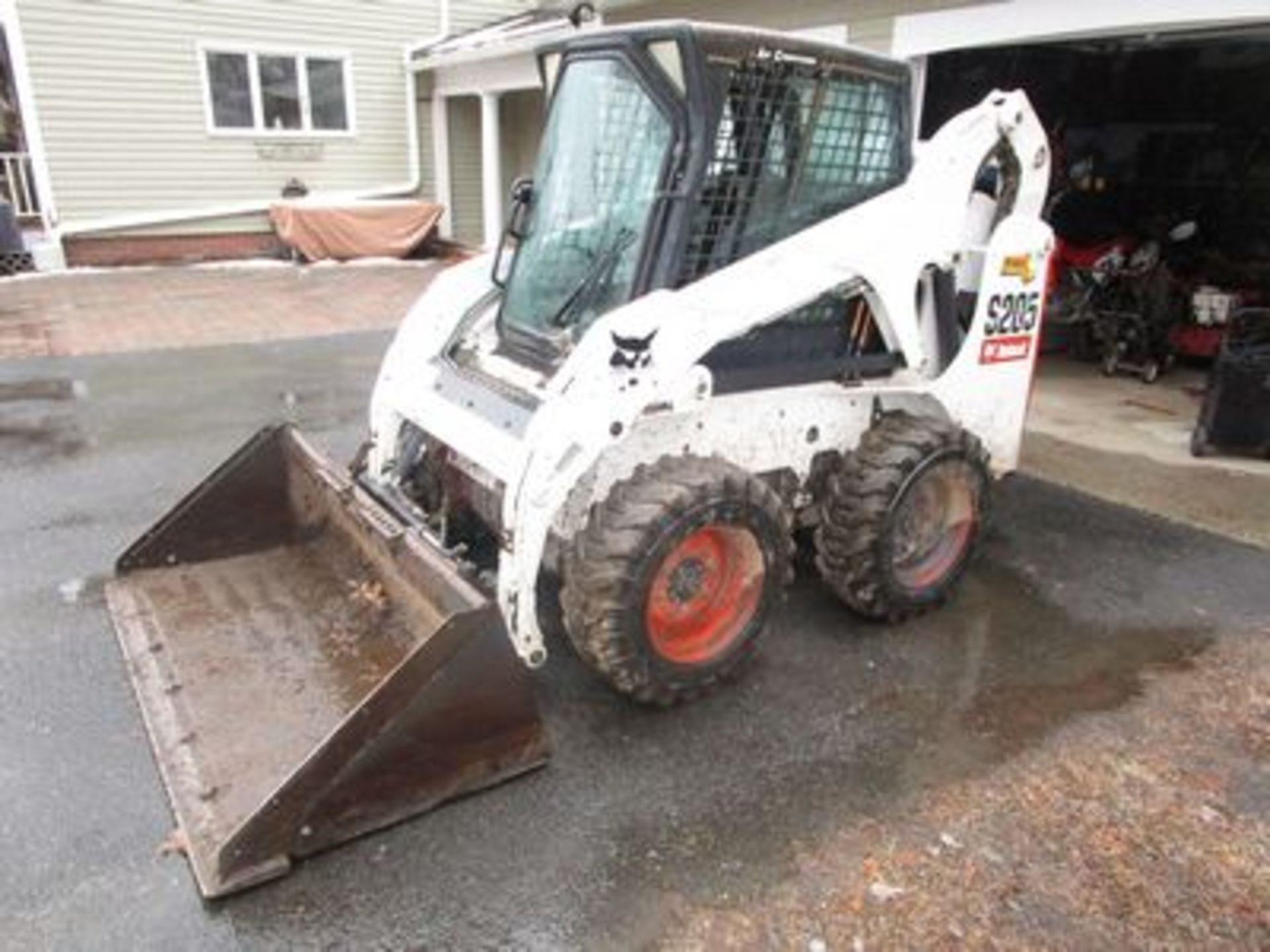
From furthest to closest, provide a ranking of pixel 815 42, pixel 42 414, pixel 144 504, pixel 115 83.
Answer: pixel 115 83 < pixel 42 414 < pixel 144 504 < pixel 815 42

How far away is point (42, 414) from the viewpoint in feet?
21.2

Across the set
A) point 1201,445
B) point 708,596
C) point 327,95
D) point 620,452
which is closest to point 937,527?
point 708,596

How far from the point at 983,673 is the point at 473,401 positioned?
2189 millimetres

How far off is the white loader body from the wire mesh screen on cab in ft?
0.53

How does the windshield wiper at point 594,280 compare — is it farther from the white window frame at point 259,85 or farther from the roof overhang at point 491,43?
the white window frame at point 259,85

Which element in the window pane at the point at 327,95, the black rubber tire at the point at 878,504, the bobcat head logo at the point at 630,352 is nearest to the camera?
the bobcat head logo at the point at 630,352

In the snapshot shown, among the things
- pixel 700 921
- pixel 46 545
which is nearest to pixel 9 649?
pixel 46 545

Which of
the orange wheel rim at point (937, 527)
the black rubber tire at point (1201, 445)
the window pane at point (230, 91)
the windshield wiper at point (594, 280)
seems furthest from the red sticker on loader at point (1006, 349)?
the window pane at point (230, 91)

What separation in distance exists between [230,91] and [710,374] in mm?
12500

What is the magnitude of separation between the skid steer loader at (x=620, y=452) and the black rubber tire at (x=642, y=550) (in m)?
0.01

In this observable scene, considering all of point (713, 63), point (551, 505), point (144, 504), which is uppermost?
point (713, 63)

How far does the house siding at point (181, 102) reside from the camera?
11.6 meters

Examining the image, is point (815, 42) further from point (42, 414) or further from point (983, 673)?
point (42, 414)

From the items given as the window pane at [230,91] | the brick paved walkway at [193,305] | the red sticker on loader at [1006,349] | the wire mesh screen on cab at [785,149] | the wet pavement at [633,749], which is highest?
the window pane at [230,91]
